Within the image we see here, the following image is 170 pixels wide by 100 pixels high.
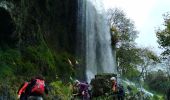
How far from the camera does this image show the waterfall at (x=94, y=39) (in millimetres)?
48312

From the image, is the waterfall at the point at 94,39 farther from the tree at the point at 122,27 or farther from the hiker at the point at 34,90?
the hiker at the point at 34,90

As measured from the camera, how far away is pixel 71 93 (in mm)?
28938

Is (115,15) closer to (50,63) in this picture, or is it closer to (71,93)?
(50,63)

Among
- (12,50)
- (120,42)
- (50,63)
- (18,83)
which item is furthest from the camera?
(120,42)

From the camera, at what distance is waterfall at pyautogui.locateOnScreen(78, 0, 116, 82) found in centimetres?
4831

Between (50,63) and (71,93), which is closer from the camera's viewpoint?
(71,93)

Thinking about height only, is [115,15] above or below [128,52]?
above

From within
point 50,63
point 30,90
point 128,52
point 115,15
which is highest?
point 115,15

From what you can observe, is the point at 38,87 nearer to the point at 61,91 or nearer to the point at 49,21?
the point at 61,91

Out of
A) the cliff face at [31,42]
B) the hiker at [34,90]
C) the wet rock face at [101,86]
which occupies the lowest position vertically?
the hiker at [34,90]

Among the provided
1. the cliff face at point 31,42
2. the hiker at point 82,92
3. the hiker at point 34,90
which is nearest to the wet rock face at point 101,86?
the cliff face at point 31,42

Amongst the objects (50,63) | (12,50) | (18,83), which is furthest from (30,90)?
(50,63)

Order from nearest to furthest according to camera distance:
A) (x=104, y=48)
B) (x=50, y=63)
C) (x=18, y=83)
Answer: (x=18, y=83) → (x=50, y=63) → (x=104, y=48)

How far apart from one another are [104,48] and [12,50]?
2487 centimetres
